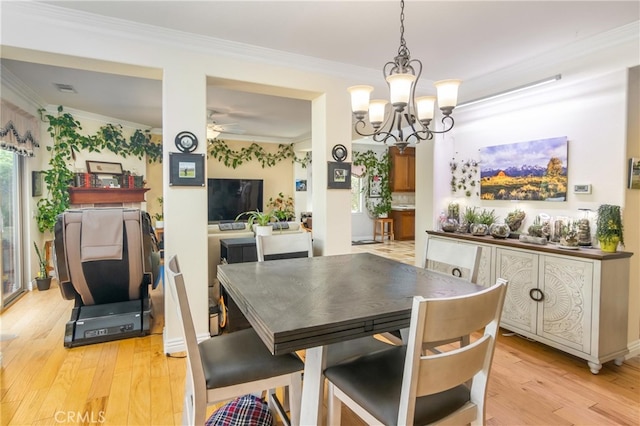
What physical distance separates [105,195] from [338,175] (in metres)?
4.07

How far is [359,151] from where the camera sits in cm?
868

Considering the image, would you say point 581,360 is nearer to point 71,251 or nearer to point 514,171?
point 514,171

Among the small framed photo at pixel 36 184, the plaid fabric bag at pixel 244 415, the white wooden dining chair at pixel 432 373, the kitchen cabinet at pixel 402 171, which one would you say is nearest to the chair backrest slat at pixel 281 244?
the plaid fabric bag at pixel 244 415

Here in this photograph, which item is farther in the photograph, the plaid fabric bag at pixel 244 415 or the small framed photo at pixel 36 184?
the small framed photo at pixel 36 184

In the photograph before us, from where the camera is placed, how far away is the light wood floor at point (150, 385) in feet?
6.42

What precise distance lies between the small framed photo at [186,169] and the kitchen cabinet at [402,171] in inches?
264

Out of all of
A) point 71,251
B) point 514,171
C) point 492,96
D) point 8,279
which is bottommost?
point 8,279

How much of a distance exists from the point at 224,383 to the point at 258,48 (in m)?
2.62

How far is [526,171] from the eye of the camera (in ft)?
10.7

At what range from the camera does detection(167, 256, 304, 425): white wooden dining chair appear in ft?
4.29

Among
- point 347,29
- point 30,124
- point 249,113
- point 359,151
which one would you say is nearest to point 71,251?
point 30,124

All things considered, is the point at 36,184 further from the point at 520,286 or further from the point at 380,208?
the point at 380,208

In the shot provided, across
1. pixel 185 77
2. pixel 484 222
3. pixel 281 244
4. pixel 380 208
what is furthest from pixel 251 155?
pixel 281 244

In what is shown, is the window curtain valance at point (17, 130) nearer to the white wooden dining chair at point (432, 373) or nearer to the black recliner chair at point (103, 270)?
the black recliner chair at point (103, 270)
